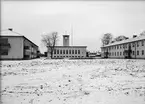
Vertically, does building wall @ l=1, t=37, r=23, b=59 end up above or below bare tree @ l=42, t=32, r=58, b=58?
below

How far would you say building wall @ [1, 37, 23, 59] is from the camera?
3497cm

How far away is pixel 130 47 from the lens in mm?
49344

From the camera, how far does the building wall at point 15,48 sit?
115ft

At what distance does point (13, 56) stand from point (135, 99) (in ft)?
117

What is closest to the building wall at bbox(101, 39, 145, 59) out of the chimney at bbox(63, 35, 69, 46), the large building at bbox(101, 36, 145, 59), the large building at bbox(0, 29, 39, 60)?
the large building at bbox(101, 36, 145, 59)

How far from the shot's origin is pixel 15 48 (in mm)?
35469

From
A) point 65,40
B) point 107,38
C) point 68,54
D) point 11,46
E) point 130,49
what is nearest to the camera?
point 11,46

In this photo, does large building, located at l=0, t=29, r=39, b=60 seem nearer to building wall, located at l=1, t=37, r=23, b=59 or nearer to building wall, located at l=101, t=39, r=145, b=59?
building wall, located at l=1, t=37, r=23, b=59

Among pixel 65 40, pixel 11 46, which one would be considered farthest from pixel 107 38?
pixel 11 46

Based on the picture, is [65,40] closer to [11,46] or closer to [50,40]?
[50,40]

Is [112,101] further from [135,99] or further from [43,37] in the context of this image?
[43,37]

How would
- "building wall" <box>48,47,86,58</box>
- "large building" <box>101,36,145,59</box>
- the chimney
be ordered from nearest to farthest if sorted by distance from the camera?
"large building" <box>101,36,145,59</box> < "building wall" <box>48,47,86,58</box> < the chimney

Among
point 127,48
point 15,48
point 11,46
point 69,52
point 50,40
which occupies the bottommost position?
point 69,52

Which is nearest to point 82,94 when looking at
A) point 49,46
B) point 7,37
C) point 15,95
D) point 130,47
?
point 15,95
